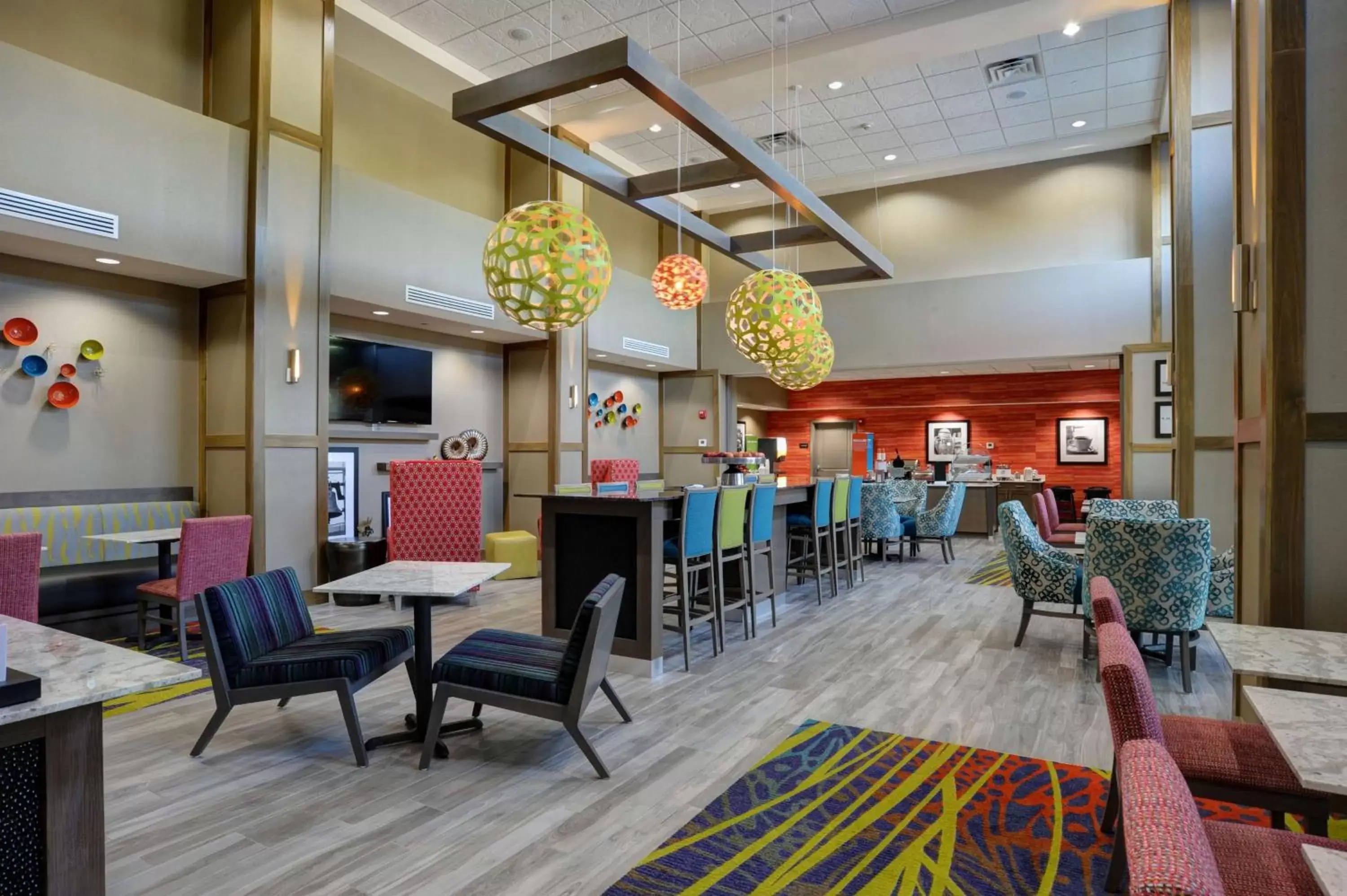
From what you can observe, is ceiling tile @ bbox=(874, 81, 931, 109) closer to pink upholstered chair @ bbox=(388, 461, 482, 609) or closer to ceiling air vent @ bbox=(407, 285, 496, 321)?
ceiling air vent @ bbox=(407, 285, 496, 321)

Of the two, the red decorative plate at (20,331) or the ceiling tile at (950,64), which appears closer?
the red decorative plate at (20,331)

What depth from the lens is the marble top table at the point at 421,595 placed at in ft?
10.8

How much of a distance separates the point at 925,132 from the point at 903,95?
4.18 ft

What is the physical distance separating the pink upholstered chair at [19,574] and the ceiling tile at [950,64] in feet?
27.5

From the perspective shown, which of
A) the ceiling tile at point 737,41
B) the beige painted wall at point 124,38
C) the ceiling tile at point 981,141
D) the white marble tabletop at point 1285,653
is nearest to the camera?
the white marble tabletop at point 1285,653

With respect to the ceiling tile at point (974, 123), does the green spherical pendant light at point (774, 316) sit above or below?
below

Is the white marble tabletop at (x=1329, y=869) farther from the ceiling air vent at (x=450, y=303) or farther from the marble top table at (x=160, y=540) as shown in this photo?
the ceiling air vent at (x=450, y=303)

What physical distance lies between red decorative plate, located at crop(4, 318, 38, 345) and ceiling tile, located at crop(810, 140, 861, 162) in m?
8.55

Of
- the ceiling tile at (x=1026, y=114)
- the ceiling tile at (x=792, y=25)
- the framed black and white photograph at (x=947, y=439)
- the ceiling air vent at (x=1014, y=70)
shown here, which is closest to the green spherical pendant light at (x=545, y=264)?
the ceiling tile at (x=792, y=25)

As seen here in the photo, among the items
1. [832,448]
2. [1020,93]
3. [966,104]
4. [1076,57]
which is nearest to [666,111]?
[1076,57]

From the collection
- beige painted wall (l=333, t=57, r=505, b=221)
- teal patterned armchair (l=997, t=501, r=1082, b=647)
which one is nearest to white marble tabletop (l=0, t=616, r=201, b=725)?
teal patterned armchair (l=997, t=501, r=1082, b=647)

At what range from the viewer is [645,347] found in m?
11.2

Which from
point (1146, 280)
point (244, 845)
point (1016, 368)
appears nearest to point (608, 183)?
point (244, 845)

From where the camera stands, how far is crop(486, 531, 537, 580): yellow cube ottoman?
803 cm
